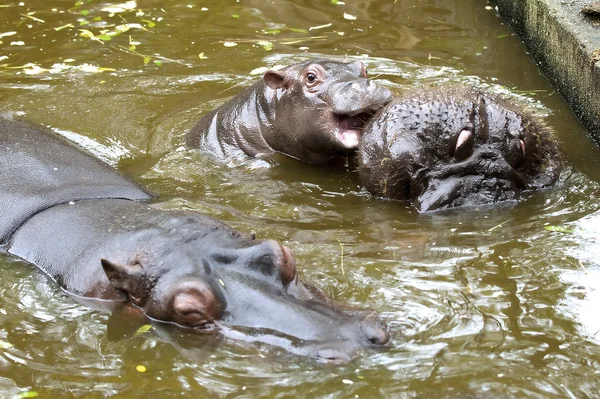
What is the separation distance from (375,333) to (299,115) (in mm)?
3087

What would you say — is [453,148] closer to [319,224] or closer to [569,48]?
[319,224]

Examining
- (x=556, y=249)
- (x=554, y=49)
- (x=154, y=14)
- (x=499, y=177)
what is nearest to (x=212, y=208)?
(x=499, y=177)

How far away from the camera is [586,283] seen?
178 inches

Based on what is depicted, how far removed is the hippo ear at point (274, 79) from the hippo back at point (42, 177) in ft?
4.83

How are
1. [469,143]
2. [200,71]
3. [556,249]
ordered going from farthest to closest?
[200,71] < [469,143] < [556,249]

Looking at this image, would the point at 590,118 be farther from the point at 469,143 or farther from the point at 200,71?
the point at 200,71

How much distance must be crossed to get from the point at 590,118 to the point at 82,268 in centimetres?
395

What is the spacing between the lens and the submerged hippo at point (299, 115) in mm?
6281

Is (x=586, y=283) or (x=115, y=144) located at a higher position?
(x=586, y=283)

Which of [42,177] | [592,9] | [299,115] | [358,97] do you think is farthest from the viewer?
[592,9]

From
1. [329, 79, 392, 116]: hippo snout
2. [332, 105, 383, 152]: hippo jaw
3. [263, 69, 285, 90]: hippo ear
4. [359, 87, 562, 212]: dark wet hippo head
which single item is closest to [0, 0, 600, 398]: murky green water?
[359, 87, 562, 212]: dark wet hippo head

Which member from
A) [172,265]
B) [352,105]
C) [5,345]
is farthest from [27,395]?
[352,105]

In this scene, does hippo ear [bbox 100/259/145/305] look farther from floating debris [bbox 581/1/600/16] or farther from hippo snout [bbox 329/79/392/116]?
floating debris [bbox 581/1/600/16]

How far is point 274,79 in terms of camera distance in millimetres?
6895
